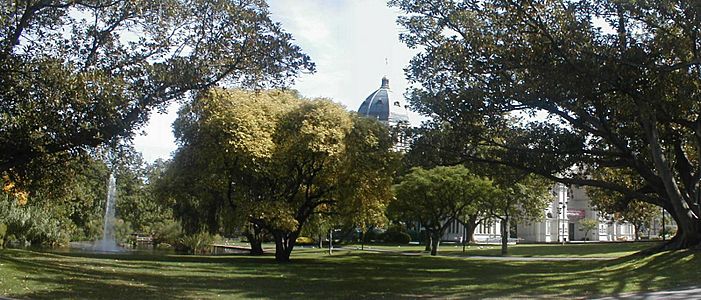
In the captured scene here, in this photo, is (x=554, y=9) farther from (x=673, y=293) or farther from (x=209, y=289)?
(x=209, y=289)

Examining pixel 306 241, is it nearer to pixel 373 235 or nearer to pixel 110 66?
pixel 373 235

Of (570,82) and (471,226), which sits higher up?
(570,82)

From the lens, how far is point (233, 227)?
30047 mm

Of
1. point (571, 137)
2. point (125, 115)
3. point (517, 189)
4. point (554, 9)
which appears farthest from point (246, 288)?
point (517, 189)

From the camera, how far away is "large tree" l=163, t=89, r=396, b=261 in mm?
28875

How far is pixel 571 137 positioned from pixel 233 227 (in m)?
15.2

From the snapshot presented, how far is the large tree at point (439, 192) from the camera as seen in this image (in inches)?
1602

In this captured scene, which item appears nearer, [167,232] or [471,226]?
[167,232]

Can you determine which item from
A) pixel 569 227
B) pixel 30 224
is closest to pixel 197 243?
pixel 30 224

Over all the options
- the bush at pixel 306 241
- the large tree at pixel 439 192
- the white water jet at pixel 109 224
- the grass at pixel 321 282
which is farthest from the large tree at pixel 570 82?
the bush at pixel 306 241

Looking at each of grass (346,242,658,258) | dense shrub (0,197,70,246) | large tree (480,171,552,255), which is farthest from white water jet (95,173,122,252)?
large tree (480,171,552,255)

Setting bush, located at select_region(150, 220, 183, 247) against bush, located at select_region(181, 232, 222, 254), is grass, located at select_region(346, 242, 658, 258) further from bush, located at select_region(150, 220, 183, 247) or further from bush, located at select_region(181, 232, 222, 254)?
bush, located at select_region(150, 220, 183, 247)

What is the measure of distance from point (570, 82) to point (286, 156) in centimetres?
1406

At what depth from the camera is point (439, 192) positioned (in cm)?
4122
